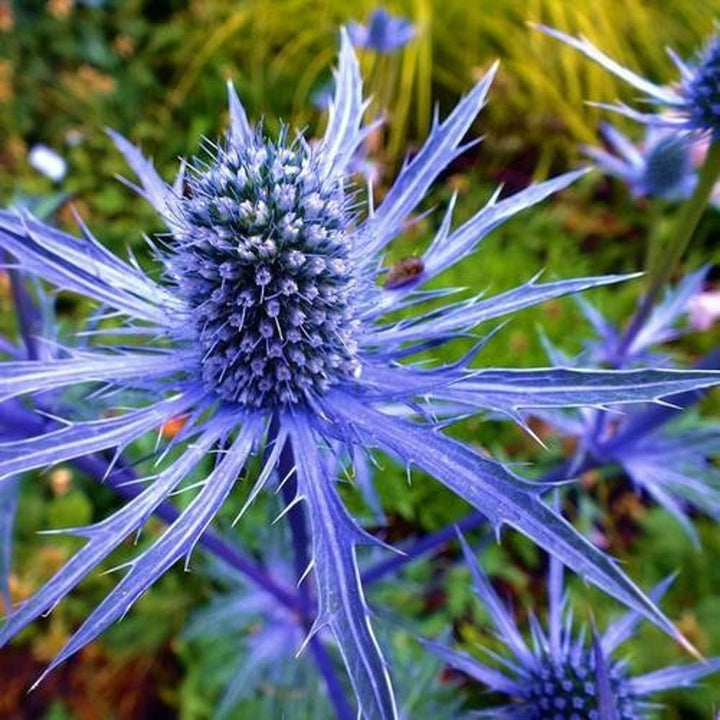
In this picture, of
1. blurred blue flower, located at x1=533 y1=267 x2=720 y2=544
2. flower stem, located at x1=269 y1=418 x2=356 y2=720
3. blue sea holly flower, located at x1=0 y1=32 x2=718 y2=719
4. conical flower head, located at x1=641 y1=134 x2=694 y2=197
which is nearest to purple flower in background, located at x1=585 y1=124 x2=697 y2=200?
conical flower head, located at x1=641 y1=134 x2=694 y2=197

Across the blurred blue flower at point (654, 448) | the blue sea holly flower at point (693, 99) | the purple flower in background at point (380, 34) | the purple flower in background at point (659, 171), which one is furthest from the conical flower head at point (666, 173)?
the purple flower in background at point (380, 34)

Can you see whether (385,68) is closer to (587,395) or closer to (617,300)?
(617,300)

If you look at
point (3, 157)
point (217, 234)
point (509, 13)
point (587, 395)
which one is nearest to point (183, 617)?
point (217, 234)

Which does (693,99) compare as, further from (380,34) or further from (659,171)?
(380,34)

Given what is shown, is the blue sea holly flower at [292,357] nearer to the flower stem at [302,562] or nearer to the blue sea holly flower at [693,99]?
the flower stem at [302,562]

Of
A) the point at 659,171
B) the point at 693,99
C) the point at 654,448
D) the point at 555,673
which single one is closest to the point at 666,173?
the point at 659,171

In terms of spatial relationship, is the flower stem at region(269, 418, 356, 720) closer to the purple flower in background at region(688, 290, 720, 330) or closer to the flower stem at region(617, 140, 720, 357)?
the flower stem at region(617, 140, 720, 357)
